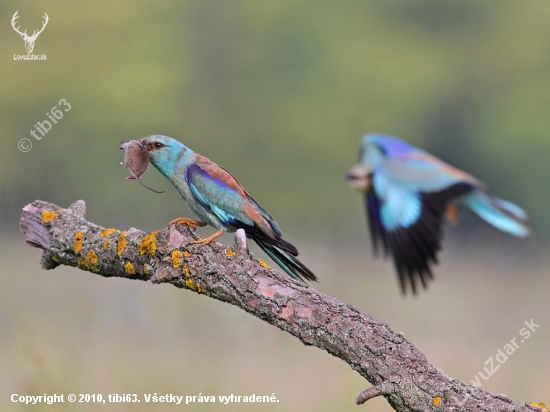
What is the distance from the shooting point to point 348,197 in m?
16.7

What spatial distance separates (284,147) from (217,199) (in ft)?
46.8

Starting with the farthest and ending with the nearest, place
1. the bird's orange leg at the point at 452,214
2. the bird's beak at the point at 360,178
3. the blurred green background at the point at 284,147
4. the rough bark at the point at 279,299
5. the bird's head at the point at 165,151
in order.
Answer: the blurred green background at the point at 284,147
the bird's beak at the point at 360,178
the bird's orange leg at the point at 452,214
the bird's head at the point at 165,151
the rough bark at the point at 279,299

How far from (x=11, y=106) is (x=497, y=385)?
12.6 m

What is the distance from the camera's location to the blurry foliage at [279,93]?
15414 millimetres

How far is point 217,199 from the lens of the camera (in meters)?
3.37

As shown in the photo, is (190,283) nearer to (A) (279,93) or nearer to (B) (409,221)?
(B) (409,221)

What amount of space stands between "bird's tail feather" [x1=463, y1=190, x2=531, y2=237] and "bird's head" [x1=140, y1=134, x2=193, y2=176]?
3.06m

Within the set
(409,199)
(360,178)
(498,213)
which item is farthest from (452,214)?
(498,213)

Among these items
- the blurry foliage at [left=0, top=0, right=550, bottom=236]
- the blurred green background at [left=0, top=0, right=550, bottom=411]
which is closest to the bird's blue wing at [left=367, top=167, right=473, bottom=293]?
the blurred green background at [left=0, top=0, right=550, bottom=411]

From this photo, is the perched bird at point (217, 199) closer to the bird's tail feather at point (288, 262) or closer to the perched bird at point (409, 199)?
the bird's tail feather at point (288, 262)

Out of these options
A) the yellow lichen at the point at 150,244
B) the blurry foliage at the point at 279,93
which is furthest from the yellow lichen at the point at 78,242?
the blurry foliage at the point at 279,93

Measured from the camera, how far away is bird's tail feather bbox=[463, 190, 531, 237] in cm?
603

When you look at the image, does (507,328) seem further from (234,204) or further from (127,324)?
(234,204)

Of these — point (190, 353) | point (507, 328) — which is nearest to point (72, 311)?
point (190, 353)
